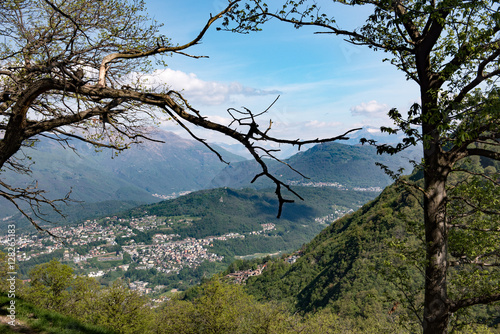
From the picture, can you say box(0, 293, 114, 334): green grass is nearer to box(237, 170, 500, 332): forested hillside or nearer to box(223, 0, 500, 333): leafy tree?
box(223, 0, 500, 333): leafy tree

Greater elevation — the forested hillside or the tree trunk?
the tree trunk

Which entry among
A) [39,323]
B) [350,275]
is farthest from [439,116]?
[350,275]

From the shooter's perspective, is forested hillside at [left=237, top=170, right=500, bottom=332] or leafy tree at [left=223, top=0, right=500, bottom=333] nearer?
leafy tree at [left=223, top=0, right=500, bottom=333]

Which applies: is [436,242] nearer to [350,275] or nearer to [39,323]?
[39,323]

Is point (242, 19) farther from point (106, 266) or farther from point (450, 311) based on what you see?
point (106, 266)

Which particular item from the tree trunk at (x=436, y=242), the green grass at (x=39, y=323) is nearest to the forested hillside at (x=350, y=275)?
the tree trunk at (x=436, y=242)

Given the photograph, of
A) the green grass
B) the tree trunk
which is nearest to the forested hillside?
the tree trunk
